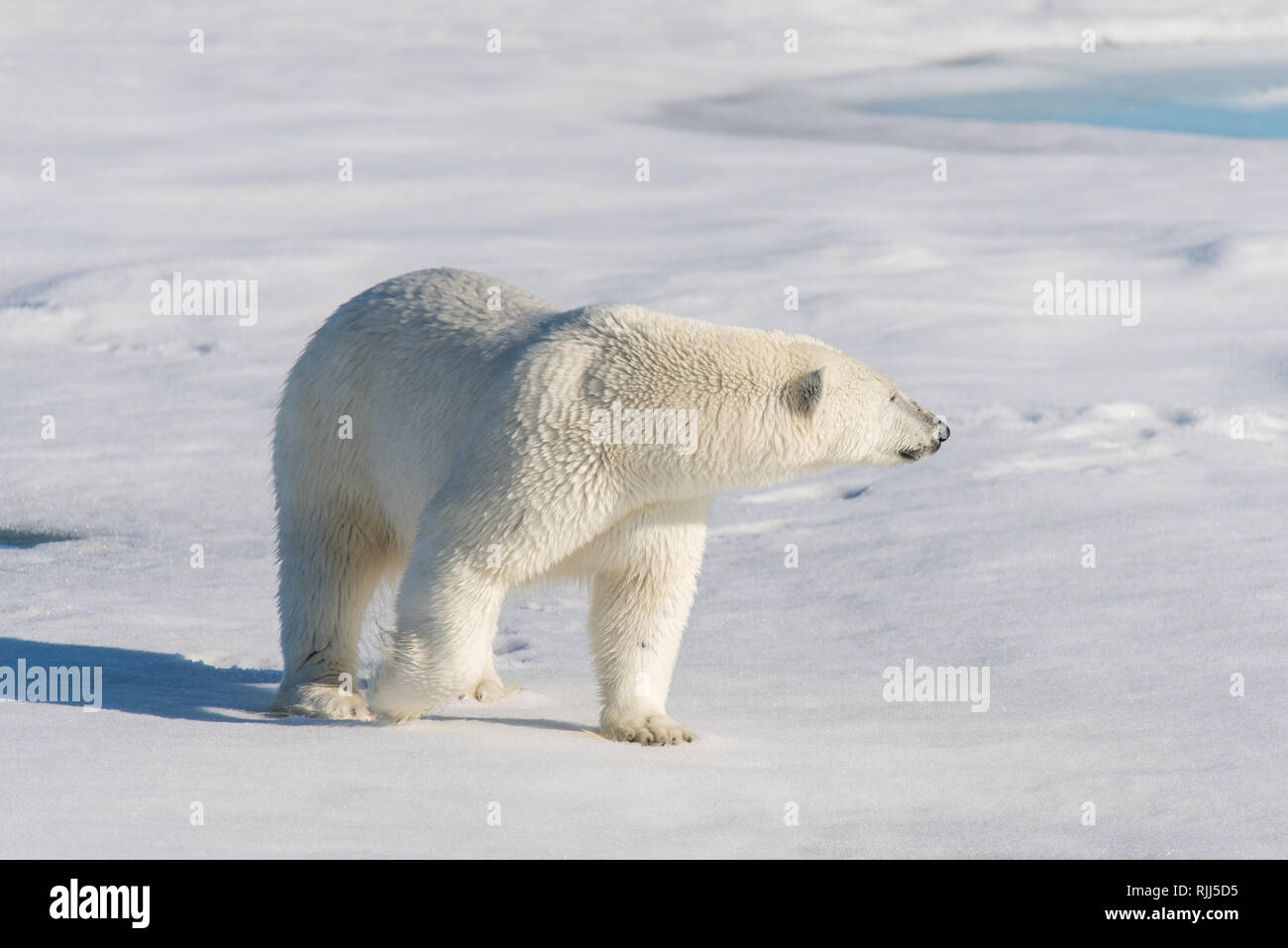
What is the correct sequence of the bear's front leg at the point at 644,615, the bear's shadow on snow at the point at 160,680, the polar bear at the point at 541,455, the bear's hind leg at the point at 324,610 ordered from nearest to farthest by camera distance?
the polar bear at the point at 541,455, the bear's front leg at the point at 644,615, the bear's shadow on snow at the point at 160,680, the bear's hind leg at the point at 324,610

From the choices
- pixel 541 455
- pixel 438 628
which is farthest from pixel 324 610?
pixel 541 455

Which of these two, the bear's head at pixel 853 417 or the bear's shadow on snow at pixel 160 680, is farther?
the bear's shadow on snow at pixel 160 680

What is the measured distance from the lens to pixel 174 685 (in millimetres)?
4355

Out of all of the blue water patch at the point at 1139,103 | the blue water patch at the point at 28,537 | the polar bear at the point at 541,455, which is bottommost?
the blue water patch at the point at 28,537

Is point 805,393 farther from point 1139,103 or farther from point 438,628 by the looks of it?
point 1139,103

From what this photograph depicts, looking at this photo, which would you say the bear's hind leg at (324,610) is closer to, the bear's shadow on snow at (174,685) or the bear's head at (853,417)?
the bear's shadow on snow at (174,685)

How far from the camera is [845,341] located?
803 centimetres

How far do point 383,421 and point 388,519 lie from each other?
287mm

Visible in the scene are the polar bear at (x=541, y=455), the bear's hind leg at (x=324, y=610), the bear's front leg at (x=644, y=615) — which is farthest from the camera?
the bear's hind leg at (x=324, y=610)

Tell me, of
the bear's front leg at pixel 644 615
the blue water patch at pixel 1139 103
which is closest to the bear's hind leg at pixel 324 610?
the bear's front leg at pixel 644 615

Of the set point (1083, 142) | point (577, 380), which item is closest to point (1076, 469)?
point (577, 380)

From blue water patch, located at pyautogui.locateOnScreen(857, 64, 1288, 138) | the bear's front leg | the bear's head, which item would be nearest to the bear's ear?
the bear's head

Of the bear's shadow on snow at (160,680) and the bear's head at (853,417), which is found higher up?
the bear's head at (853,417)

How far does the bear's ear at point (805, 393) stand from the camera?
371cm
